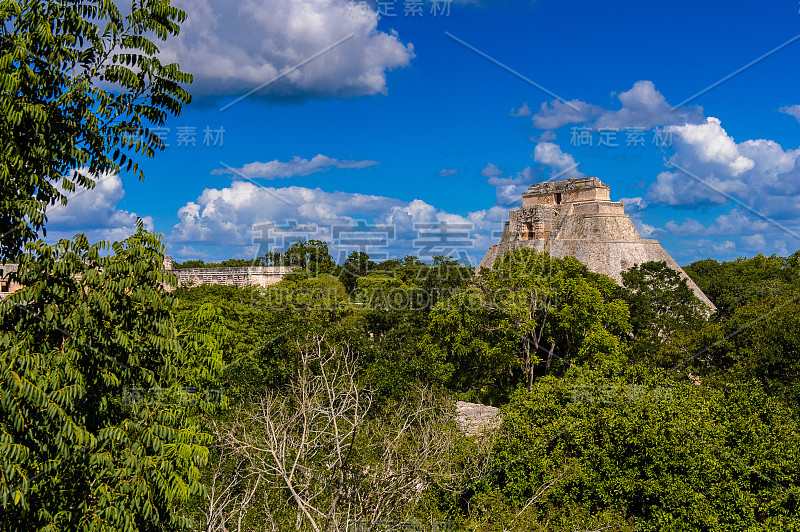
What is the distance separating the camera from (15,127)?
17.4 ft

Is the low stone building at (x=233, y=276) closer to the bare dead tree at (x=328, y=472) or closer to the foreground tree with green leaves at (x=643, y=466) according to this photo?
the bare dead tree at (x=328, y=472)

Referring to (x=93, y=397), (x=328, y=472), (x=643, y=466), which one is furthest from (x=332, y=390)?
(x=643, y=466)

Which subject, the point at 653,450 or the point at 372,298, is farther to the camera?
the point at 372,298

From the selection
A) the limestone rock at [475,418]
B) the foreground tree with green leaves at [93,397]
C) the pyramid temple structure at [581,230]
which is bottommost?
the limestone rock at [475,418]

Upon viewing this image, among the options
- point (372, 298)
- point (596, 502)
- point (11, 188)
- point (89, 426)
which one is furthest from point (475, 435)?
point (372, 298)

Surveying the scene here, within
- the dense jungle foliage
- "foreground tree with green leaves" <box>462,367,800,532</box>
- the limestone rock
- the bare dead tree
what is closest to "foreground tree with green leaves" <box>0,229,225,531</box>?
the dense jungle foliage

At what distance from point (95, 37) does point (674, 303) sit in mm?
27083

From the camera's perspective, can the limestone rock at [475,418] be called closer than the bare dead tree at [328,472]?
No

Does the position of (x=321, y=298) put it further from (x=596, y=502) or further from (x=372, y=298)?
(x=596, y=502)

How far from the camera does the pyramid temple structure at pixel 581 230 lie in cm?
3341

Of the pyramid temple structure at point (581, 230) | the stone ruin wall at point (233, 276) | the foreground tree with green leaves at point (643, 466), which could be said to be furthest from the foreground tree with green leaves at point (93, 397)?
the stone ruin wall at point (233, 276)

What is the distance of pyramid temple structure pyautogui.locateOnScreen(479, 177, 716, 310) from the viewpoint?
3341 centimetres

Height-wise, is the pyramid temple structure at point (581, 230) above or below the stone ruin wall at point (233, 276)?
above

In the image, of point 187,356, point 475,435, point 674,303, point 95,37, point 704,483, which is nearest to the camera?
point 95,37
